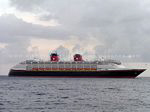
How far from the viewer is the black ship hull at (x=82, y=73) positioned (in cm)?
12702

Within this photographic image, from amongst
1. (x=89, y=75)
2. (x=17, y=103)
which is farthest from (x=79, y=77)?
(x=17, y=103)

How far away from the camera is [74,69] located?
439ft

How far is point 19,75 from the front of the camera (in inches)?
5463

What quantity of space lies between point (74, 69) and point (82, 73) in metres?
4.09

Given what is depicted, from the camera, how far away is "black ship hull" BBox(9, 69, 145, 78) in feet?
417

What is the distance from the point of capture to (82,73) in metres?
132

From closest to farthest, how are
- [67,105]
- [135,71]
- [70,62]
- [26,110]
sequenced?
1. [26,110]
2. [67,105]
3. [135,71]
4. [70,62]

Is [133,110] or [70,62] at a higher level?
[70,62]

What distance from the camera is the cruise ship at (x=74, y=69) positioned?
128 meters

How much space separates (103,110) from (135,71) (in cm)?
9125

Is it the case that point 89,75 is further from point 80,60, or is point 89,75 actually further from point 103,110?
point 103,110

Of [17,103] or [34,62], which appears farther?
[34,62]

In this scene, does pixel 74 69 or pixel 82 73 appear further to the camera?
pixel 74 69

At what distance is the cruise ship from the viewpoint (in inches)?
5031
